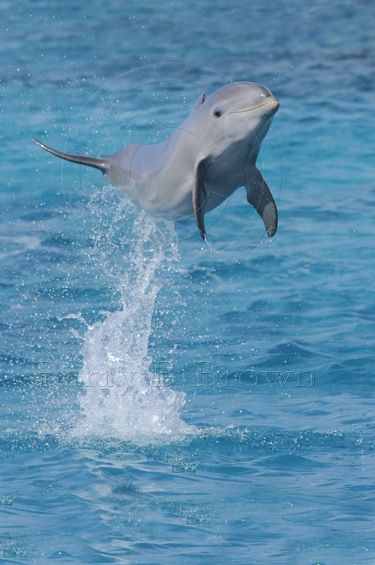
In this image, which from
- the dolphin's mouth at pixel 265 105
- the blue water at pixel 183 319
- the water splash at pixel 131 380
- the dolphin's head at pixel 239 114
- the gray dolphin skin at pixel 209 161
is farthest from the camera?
the water splash at pixel 131 380

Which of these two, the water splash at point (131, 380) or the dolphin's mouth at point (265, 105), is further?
the water splash at point (131, 380)

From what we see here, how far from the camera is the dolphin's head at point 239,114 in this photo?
650 centimetres

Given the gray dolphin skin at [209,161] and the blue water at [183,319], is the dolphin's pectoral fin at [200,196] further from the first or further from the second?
the blue water at [183,319]

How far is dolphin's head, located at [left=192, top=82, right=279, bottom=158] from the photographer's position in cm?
650

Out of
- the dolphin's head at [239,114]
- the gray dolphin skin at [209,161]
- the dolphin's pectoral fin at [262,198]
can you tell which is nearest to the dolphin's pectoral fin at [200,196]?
the gray dolphin skin at [209,161]

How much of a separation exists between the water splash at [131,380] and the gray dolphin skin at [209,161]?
55cm

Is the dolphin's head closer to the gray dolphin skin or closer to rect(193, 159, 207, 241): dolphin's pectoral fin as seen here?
the gray dolphin skin

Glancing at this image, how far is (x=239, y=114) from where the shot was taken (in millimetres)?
6633

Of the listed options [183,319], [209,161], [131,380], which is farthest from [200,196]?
[183,319]

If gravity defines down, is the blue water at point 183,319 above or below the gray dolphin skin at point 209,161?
below

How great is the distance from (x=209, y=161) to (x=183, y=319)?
4175 mm

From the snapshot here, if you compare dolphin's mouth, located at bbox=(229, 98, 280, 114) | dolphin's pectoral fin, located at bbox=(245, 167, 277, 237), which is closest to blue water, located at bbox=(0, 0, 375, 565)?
dolphin's pectoral fin, located at bbox=(245, 167, 277, 237)

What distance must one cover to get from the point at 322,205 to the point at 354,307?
296 cm

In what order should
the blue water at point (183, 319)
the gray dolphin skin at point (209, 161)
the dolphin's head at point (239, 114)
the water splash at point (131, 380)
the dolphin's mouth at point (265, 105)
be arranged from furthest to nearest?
the water splash at point (131, 380)
the blue water at point (183, 319)
the gray dolphin skin at point (209, 161)
the dolphin's head at point (239, 114)
the dolphin's mouth at point (265, 105)
